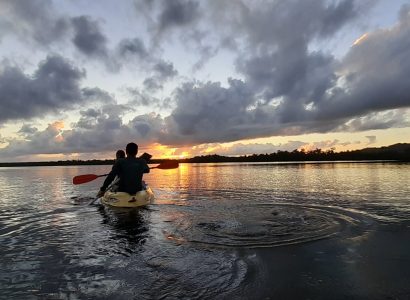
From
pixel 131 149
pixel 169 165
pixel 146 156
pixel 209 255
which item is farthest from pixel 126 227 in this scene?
pixel 169 165

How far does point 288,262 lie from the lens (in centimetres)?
782

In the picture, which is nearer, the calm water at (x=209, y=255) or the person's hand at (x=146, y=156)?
the calm water at (x=209, y=255)

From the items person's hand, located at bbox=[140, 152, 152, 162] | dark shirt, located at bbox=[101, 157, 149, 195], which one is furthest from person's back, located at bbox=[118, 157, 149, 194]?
person's hand, located at bbox=[140, 152, 152, 162]

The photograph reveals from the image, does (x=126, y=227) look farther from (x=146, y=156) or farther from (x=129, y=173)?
(x=146, y=156)

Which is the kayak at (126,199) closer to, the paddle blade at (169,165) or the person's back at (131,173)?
the person's back at (131,173)

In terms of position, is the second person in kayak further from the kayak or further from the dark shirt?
the kayak

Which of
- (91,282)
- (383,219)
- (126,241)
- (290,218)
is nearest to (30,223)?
(126,241)

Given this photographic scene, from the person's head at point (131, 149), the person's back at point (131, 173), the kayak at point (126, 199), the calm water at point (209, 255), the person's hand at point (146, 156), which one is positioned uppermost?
the person's head at point (131, 149)

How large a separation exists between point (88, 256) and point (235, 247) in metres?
3.71

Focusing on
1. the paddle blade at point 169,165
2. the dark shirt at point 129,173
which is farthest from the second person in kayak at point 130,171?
the paddle blade at point 169,165

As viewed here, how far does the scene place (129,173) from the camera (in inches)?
632

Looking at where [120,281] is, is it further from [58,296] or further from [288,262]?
[288,262]

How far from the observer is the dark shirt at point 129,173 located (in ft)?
51.4

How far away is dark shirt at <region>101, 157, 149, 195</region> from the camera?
617 inches
